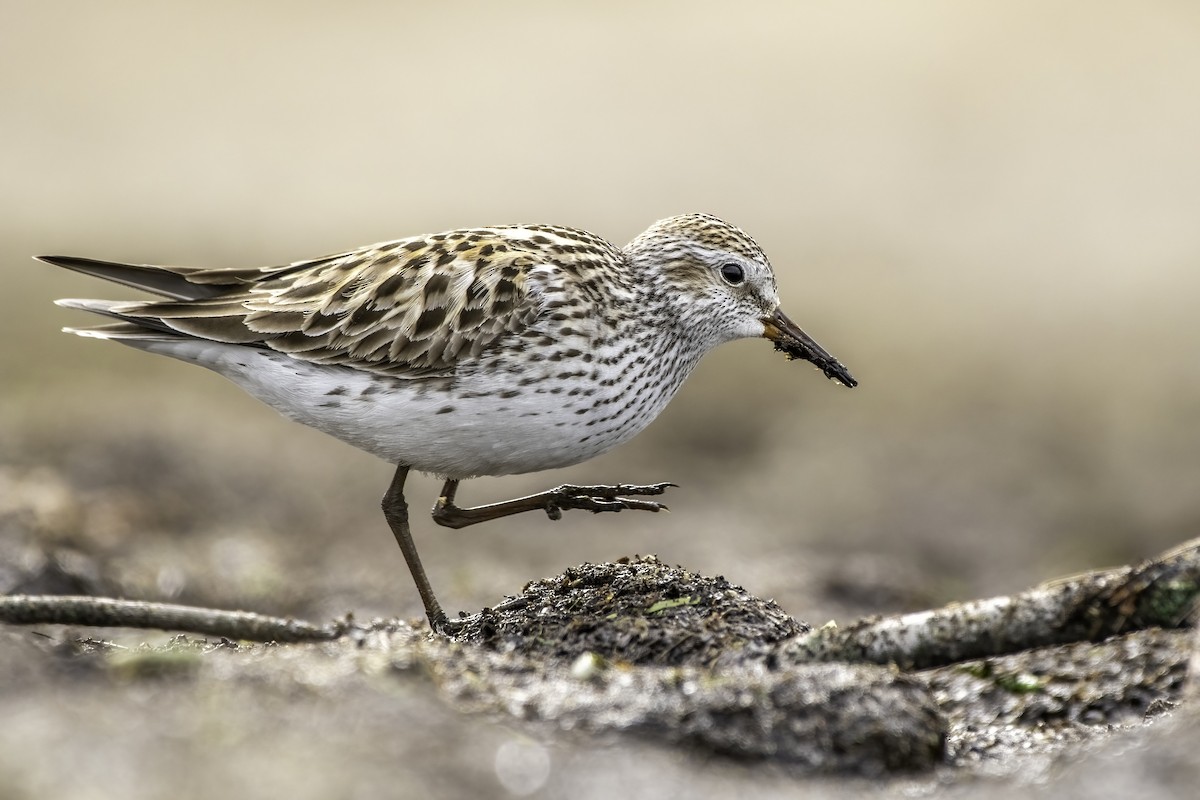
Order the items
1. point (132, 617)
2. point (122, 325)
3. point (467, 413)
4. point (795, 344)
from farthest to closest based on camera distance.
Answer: point (795, 344) → point (122, 325) → point (467, 413) → point (132, 617)

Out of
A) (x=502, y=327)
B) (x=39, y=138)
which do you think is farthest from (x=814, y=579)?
(x=39, y=138)

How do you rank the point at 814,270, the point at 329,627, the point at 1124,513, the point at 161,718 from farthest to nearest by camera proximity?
the point at 814,270 < the point at 1124,513 < the point at 329,627 < the point at 161,718

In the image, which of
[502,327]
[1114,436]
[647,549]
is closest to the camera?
[502,327]

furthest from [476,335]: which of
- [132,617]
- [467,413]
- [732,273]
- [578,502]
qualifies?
[132,617]

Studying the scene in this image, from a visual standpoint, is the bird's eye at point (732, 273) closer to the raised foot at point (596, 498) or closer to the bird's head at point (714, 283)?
the bird's head at point (714, 283)

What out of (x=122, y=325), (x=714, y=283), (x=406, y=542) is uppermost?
(x=714, y=283)

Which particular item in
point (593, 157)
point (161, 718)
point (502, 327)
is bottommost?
point (161, 718)

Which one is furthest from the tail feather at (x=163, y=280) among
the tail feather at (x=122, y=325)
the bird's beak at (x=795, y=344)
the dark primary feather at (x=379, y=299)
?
the bird's beak at (x=795, y=344)

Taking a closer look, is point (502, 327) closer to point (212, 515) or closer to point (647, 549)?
point (647, 549)

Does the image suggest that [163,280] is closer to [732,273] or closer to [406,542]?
[406,542]
